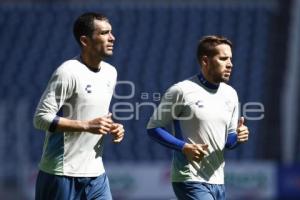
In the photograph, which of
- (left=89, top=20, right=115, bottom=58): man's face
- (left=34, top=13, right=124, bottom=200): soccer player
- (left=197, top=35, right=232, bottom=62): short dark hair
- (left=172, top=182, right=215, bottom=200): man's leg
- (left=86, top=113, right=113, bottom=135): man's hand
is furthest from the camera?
(left=197, top=35, right=232, bottom=62): short dark hair

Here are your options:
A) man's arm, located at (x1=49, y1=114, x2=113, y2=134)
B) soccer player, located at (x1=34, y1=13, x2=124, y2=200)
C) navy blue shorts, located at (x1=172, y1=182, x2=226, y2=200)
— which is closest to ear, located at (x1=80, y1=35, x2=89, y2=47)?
soccer player, located at (x1=34, y1=13, x2=124, y2=200)

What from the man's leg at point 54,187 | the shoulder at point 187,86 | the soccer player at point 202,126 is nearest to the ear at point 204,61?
the soccer player at point 202,126

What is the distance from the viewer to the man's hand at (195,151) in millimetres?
5648

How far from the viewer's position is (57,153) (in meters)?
5.62

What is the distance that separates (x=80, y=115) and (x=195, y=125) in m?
0.72

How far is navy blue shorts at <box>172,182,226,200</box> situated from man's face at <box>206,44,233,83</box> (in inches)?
24.9

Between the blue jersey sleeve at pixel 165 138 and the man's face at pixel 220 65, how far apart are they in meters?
0.44

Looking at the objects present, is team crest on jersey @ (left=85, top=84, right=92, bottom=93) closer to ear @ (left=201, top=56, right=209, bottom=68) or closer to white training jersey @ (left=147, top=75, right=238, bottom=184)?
white training jersey @ (left=147, top=75, right=238, bottom=184)

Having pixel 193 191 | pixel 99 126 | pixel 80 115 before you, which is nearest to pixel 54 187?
pixel 80 115

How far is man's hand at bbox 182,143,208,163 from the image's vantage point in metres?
5.65

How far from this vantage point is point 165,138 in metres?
5.80

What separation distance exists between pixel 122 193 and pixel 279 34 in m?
5.62

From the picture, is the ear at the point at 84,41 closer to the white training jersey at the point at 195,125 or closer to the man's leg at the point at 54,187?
the white training jersey at the point at 195,125

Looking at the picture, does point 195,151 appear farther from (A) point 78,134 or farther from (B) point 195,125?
(A) point 78,134
